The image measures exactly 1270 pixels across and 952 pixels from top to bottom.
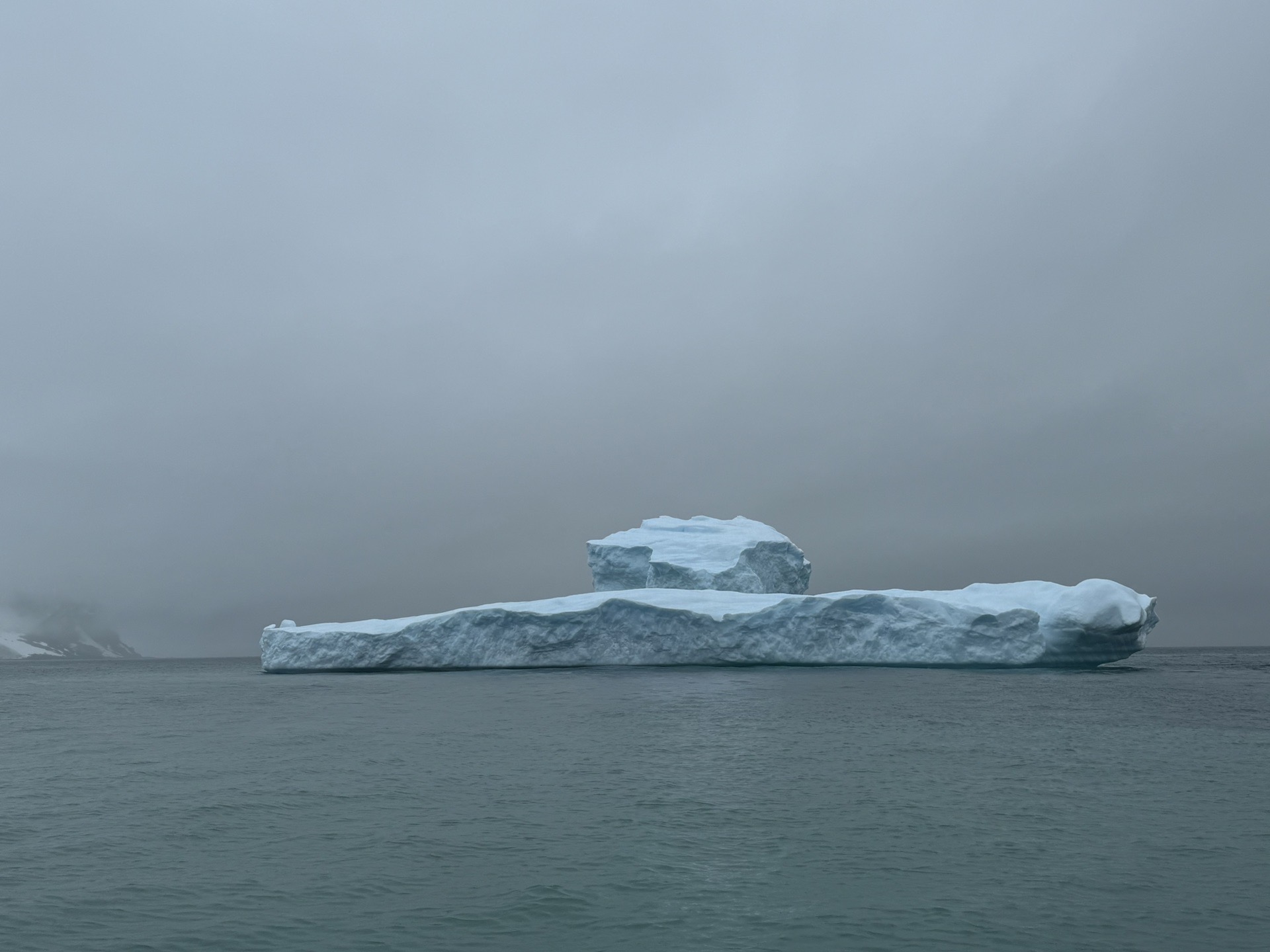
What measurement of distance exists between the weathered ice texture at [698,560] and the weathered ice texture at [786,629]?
680 centimetres

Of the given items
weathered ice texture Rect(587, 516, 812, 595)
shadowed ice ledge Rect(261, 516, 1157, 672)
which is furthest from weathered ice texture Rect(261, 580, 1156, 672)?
weathered ice texture Rect(587, 516, 812, 595)

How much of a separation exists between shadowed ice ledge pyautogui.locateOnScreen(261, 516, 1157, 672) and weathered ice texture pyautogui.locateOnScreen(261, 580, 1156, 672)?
0.04m

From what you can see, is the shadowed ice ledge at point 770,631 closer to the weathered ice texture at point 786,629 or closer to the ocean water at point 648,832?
the weathered ice texture at point 786,629

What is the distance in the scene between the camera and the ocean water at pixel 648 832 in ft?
18.4

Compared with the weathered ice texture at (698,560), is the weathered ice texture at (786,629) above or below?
below

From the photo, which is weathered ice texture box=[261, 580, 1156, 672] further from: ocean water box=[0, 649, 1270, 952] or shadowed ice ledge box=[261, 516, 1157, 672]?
ocean water box=[0, 649, 1270, 952]

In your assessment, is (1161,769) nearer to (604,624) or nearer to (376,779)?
(376,779)

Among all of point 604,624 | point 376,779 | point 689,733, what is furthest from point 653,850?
point 604,624

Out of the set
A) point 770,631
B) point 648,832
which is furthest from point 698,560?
point 648,832

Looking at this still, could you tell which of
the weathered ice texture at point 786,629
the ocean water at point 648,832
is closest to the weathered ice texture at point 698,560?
the weathered ice texture at point 786,629

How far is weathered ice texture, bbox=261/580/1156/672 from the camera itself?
26.6 metres

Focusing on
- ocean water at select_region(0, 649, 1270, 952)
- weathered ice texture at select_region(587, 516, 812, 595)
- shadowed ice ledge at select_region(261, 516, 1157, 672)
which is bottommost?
ocean water at select_region(0, 649, 1270, 952)

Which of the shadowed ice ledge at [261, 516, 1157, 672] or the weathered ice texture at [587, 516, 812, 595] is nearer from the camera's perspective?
the shadowed ice ledge at [261, 516, 1157, 672]

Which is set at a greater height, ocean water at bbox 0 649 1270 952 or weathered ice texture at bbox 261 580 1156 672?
weathered ice texture at bbox 261 580 1156 672
